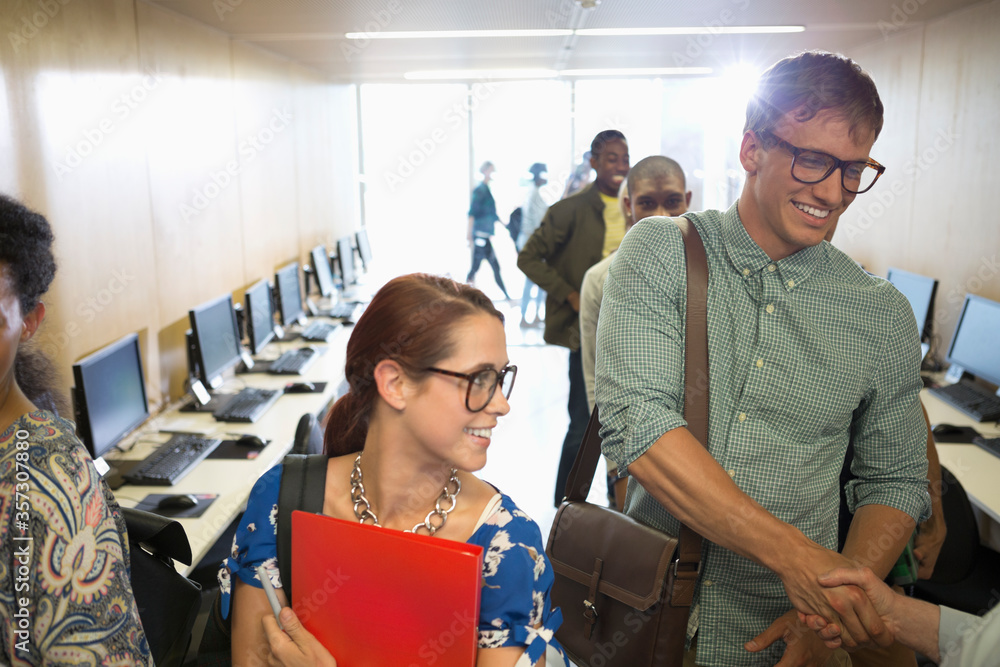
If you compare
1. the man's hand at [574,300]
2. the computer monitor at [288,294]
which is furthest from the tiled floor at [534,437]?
the computer monitor at [288,294]

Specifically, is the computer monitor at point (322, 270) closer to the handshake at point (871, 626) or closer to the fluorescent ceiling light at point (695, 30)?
the fluorescent ceiling light at point (695, 30)

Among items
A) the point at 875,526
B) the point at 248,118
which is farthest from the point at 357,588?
the point at 248,118

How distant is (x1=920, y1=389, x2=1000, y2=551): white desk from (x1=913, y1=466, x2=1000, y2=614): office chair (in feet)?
0.63

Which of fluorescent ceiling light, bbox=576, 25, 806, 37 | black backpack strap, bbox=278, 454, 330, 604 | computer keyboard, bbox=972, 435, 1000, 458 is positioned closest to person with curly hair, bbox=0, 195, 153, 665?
black backpack strap, bbox=278, 454, 330, 604

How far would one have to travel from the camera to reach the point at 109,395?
288 centimetres

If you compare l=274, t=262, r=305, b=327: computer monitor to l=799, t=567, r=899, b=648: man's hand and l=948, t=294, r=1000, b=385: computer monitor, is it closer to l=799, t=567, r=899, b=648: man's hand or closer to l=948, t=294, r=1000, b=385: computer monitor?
l=948, t=294, r=1000, b=385: computer monitor

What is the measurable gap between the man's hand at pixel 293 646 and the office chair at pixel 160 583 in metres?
0.30

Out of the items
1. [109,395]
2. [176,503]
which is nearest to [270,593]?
[176,503]

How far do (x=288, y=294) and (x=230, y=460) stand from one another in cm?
257

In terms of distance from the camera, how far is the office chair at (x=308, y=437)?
8.60 feet

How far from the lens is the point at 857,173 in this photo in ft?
4.23

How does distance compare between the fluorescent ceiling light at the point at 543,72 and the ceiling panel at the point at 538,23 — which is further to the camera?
the fluorescent ceiling light at the point at 543,72

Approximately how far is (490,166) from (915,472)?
8.23 metres

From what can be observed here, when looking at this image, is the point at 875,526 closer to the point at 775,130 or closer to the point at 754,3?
the point at 775,130
